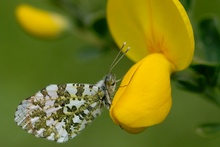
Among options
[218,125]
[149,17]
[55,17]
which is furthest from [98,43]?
[218,125]

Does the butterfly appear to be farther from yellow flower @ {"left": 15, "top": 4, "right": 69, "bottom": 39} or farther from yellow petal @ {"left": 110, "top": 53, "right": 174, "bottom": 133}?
yellow flower @ {"left": 15, "top": 4, "right": 69, "bottom": 39}

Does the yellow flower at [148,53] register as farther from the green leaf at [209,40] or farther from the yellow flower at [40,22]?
the yellow flower at [40,22]

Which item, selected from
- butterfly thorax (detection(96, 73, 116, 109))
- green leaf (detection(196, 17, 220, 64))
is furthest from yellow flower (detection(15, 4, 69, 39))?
green leaf (detection(196, 17, 220, 64))

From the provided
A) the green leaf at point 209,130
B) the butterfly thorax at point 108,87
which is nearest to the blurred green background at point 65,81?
the butterfly thorax at point 108,87

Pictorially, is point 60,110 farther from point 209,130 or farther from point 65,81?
point 65,81

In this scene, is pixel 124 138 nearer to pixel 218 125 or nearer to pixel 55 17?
pixel 55 17

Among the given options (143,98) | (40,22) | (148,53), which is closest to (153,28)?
(148,53)
